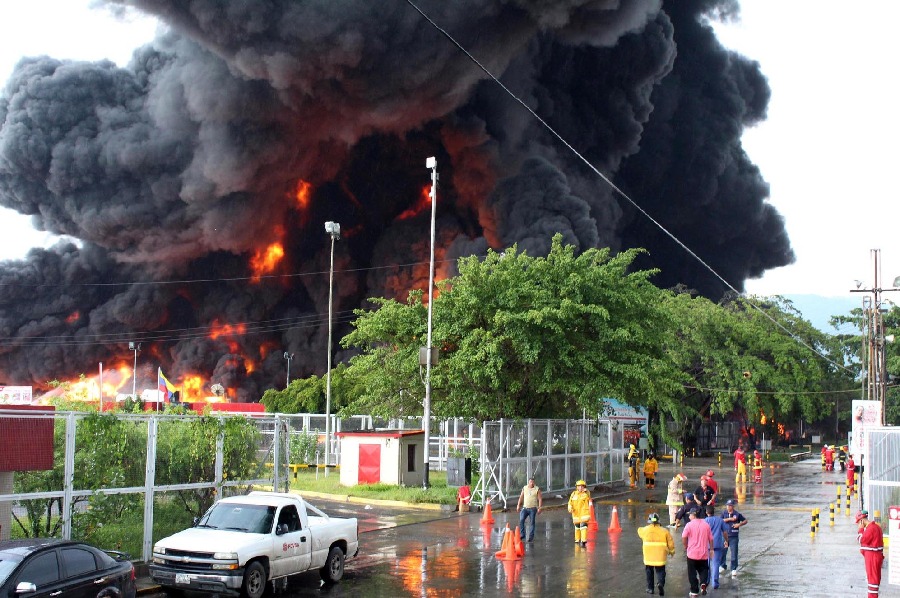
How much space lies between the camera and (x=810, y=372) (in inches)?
2286

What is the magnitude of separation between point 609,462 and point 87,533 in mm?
23111

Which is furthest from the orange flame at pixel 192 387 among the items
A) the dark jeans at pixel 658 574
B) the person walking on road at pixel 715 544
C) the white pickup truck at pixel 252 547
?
the dark jeans at pixel 658 574

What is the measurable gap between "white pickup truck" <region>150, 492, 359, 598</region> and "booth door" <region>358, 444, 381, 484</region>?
14.5m

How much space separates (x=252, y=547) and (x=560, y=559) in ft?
21.2

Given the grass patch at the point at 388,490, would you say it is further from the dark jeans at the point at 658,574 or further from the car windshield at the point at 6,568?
the car windshield at the point at 6,568

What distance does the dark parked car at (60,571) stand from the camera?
30.8 ft

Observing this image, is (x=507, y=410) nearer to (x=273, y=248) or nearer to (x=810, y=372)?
(x=810, y=372)

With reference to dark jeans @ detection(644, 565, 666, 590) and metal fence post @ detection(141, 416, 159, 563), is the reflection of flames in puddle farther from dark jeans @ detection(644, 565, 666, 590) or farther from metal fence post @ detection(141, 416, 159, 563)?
metal fence post @ detection(141, 416, 159, 563)

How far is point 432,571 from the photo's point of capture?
595 inches

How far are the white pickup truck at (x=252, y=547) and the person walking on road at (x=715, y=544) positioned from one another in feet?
18.8

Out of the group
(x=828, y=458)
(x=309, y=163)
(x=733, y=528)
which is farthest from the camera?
(x=309, y=163)

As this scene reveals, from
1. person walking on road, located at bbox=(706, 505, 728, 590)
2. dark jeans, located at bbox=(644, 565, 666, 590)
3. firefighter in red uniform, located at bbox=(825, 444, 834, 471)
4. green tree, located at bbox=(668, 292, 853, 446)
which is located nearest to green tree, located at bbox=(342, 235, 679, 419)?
person walking on road, located at bbox=(706, 505, 728, 590)

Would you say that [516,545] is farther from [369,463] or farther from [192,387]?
[192,387]

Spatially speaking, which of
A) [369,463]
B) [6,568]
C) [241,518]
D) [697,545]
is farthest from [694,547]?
[369,463]
